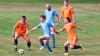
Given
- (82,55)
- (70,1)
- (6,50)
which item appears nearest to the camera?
(82,55)

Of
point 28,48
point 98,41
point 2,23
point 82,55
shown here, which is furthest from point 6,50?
point 2,23

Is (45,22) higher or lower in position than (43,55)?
higher

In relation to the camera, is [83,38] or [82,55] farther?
[83,38]

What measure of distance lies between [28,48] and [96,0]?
53.3m

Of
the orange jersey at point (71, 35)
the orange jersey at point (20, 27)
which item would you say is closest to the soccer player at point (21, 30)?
the orange jersey at point (20, 27)

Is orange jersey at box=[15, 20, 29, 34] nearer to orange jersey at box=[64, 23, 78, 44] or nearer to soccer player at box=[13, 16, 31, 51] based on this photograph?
soccer player at box=[13, 16, 31, 51]

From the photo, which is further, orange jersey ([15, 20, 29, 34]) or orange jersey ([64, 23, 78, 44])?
orange jersey ([15, 20, 29, 34])

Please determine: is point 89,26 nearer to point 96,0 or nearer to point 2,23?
point 2,23

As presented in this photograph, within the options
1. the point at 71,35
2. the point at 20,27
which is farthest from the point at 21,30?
the point at 71,35

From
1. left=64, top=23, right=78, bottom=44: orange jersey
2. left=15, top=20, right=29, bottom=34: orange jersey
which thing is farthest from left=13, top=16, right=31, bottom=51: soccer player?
left=64, top=23, right=78, bottom=44: orange jersey

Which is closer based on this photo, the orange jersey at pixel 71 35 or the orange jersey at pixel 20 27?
the orange jersey at pixel 71 35

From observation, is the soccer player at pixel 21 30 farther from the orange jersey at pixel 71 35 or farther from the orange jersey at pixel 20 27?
the orange jersey at pixel 71 35

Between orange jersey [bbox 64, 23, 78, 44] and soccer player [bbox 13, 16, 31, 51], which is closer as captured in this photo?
orange jersey [bbox 64, 23, 78, 44]

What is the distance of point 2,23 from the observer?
38.3 m
